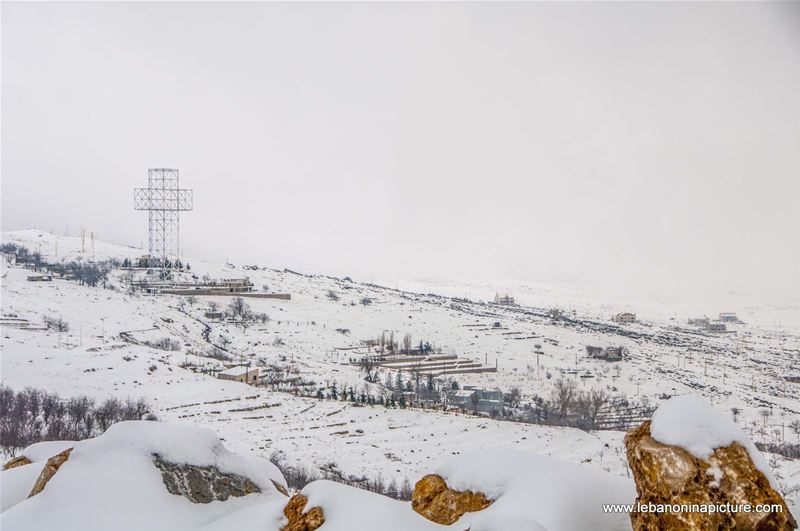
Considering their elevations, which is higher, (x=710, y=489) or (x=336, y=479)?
(x=710, y=489)

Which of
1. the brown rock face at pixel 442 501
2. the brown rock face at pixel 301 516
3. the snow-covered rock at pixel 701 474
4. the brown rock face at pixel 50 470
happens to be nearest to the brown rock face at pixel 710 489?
the snow-covered rock at pixel 701 474

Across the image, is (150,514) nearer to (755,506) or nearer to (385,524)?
(385,524)

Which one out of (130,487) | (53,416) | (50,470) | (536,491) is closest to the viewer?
(536,491)

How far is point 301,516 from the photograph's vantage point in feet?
15.3

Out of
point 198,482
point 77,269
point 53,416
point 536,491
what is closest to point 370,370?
point 53,416

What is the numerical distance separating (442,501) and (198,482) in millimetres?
2910

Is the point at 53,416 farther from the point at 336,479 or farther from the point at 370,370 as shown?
the point at 370,370

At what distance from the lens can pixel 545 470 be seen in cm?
446

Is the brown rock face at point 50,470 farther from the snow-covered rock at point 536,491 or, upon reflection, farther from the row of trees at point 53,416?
the row of trees at point 53,416

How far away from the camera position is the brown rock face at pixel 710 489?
10.3 ft

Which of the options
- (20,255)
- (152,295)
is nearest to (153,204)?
(152,295)

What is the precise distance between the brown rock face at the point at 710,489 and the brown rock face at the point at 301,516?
9.38 ft

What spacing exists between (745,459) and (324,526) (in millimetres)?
3528

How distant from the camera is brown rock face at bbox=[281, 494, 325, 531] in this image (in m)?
4.49
